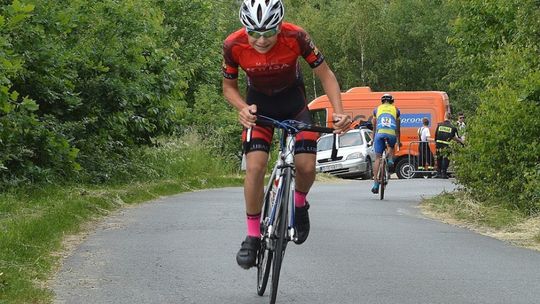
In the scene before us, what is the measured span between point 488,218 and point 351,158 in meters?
20.4

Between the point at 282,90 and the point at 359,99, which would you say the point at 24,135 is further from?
the point at 359,99

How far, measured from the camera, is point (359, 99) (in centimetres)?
3806

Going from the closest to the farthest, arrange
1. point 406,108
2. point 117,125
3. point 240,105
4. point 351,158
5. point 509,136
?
point 240,105 → point 509,136 → point 117,125 → point 351,158 → point 406,108

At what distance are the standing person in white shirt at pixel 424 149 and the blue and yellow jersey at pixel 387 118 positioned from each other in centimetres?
1437

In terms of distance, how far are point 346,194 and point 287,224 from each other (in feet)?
46.1

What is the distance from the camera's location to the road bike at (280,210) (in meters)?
6.56

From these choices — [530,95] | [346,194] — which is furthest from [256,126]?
[346,194]

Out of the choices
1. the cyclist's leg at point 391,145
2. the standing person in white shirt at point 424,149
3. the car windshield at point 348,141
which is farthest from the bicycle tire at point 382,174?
the car windshield at point 348,141

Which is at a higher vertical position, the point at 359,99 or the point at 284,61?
the point at 359,99

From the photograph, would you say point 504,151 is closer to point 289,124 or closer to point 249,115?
point 289,124

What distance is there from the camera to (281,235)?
258 inches

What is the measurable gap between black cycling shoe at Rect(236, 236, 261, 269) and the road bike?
55 mm

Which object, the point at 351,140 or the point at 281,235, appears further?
the point at 351,140

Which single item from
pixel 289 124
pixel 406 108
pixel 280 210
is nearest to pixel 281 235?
pixel 280 210
